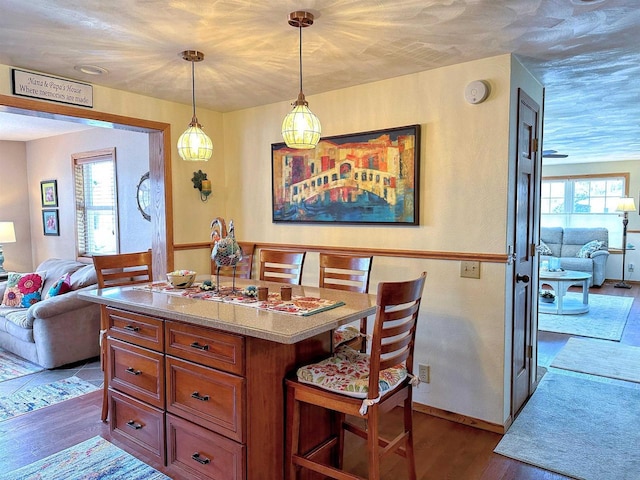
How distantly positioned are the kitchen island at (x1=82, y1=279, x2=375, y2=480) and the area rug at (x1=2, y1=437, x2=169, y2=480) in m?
0.10

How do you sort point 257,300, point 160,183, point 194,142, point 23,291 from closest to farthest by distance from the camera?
point 257,300
point 194,142
point 160,183
point 23,291

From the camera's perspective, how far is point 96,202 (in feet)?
17.6

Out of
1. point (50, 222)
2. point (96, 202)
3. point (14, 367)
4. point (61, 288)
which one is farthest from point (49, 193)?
point (14, 367)

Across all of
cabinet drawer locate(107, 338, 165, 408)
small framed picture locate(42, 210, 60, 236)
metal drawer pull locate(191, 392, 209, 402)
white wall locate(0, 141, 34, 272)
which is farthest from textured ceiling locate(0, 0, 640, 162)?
white wall locate(0, 141, 34, 272)

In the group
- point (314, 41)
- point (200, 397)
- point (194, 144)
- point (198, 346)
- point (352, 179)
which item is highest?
point (314, 41)

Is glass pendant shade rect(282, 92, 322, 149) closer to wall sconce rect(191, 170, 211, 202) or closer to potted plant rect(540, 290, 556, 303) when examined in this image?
wall sconce rect(191, 170, 211, 202)

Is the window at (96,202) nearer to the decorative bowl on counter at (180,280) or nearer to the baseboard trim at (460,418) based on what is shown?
the decorative bowl on counter at (180,280)

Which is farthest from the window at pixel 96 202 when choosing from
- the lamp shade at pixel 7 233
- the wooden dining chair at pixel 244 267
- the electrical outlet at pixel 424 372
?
the electrical outlet at pixel 424 372

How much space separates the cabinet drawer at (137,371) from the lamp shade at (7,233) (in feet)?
13.7

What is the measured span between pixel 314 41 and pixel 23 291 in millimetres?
4044

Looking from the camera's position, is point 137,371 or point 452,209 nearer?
point 137,371

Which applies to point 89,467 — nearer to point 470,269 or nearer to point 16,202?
point 470,269

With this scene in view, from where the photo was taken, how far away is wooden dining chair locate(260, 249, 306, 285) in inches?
123

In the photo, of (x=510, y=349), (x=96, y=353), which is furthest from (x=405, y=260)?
(x=96, y=353)
